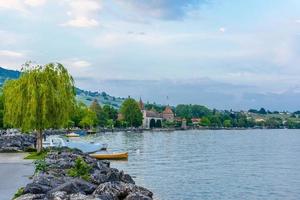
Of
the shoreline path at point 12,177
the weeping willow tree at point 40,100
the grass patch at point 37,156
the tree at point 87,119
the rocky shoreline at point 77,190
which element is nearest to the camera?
the rocky shoreline at point 77,190

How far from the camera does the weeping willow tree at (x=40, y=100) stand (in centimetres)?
4650

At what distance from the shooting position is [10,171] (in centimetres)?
3095

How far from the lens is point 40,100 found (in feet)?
153

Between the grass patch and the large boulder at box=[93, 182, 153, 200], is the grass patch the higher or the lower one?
the higher one

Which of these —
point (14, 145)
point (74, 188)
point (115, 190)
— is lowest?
point (115, 190)

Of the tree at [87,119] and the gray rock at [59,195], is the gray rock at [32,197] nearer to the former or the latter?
the gray rock at [59,195]

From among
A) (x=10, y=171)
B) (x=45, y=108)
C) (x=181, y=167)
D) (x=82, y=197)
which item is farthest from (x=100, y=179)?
(x=181, y=167)

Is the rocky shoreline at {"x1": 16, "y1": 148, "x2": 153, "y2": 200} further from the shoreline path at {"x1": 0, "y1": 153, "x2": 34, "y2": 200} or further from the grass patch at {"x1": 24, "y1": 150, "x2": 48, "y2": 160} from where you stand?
the grass patch at {"x1": 24, "y1": 150, "x2": 48, "y2": 160}

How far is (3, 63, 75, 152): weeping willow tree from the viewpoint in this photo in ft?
153

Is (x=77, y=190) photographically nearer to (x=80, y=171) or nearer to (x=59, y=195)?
(x=59, y=195)

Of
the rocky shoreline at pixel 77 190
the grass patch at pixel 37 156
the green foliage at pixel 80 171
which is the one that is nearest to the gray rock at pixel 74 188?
the rocky shoreline at pixel 77 190

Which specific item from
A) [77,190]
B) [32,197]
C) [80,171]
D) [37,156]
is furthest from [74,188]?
[37,156]

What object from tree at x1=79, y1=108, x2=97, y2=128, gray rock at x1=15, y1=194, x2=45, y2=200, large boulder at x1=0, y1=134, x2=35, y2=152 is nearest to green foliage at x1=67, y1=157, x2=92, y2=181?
gray rock at x1=15, y1=194, x2=45, y2=200

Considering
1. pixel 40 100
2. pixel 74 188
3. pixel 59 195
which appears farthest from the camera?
pixel 40 100
